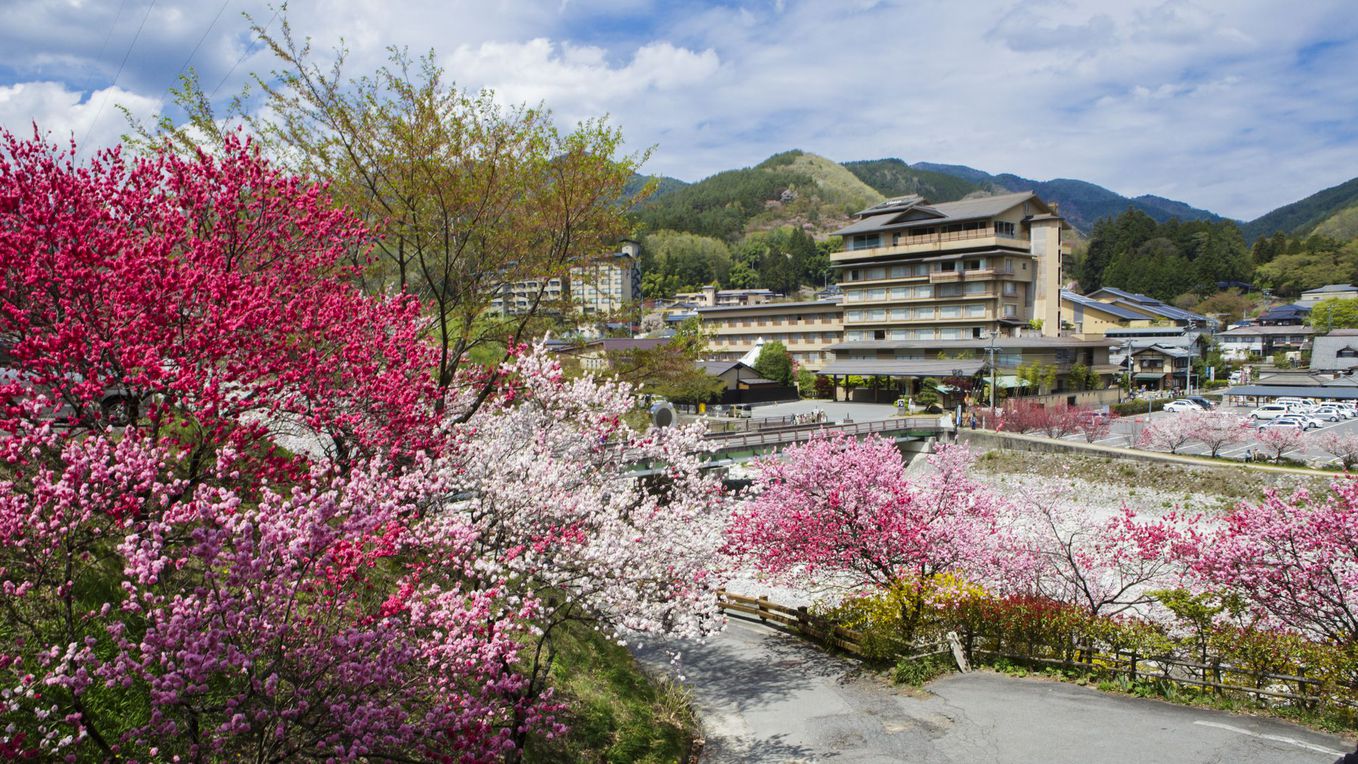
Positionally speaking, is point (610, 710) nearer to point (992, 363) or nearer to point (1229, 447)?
point (992, 363)

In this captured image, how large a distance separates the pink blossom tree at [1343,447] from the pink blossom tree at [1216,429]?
3.39 metres

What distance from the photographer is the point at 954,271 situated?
217 ft

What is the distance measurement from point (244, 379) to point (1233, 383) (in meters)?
88.8

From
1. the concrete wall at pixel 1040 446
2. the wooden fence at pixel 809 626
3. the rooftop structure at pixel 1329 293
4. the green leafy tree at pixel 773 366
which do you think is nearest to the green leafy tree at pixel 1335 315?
the rooftop structure at pixel 1329 293

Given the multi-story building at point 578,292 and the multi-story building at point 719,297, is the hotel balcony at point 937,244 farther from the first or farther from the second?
the multi-story building at point 578,292

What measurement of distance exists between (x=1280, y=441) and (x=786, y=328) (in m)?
44.4

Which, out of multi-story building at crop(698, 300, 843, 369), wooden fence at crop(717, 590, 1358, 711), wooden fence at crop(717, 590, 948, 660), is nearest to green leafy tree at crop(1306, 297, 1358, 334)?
multi-story building at crop(698, 300, 843, 369)

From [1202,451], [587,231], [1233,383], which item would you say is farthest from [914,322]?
[587,231]

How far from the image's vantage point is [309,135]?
15.4m

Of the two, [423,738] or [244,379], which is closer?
[423,738]

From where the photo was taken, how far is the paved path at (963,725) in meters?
10.8

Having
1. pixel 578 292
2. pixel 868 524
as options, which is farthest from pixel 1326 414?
pixel 578 292

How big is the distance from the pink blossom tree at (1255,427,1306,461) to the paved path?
3150 cm

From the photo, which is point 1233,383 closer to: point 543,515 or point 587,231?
point 587,231
